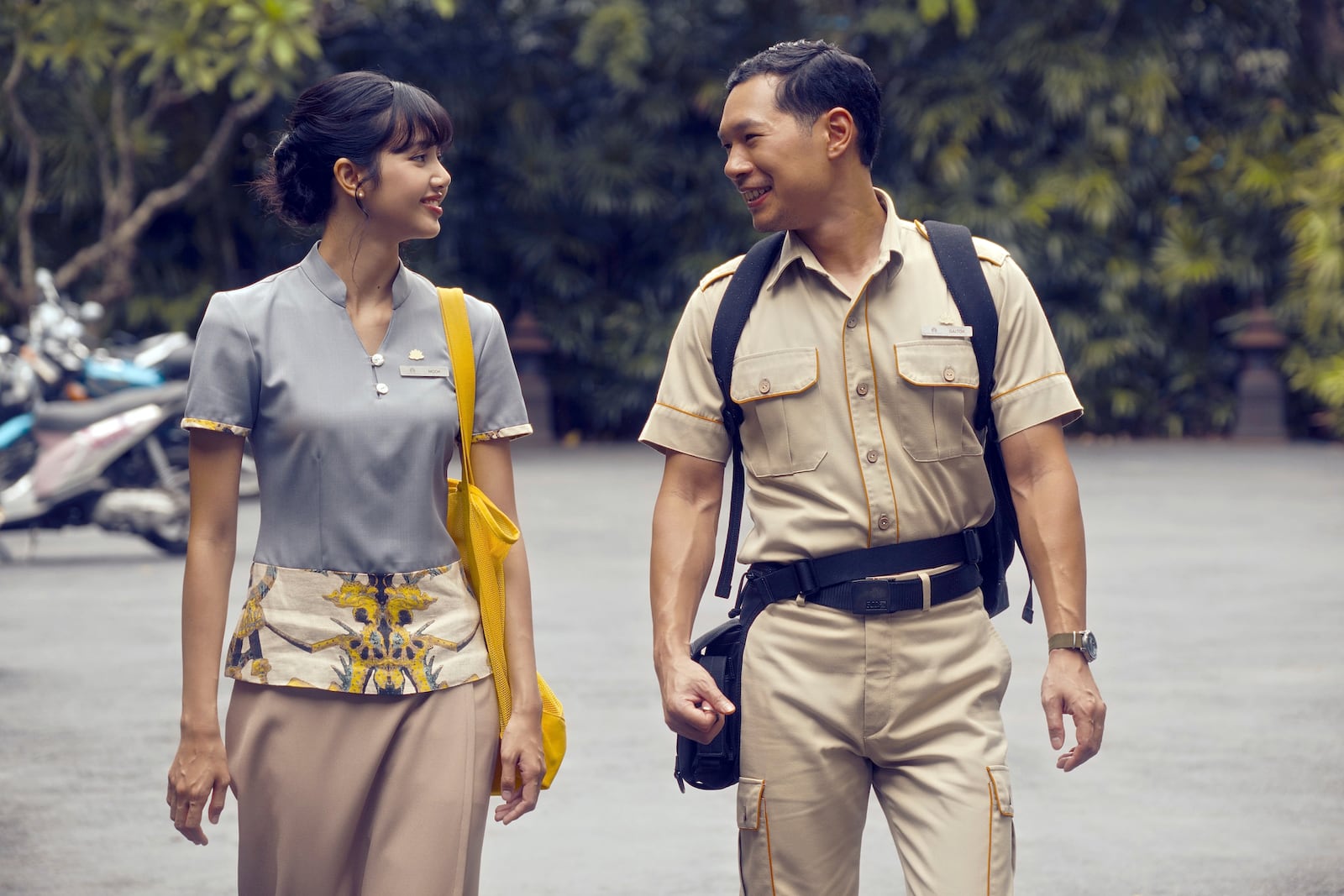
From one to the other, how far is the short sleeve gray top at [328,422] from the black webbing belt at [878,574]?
0.55 meters

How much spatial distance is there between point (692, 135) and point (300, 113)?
17.2 metres

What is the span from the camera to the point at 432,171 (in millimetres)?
3057

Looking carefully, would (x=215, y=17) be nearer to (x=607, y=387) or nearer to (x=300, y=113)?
(x=607, y=387)

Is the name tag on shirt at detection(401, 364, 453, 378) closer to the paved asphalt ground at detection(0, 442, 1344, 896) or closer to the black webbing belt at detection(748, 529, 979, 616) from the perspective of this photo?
the black webbing belt at detection(748, 529, 979, 616)

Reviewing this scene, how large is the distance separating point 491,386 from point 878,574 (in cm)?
68

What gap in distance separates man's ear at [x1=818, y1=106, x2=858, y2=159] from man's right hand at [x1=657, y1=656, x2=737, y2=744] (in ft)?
2.84

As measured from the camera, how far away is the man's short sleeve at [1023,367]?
3170 millimetres

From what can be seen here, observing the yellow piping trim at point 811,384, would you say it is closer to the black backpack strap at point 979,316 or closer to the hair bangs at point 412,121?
the black backpack strap at point 979,316

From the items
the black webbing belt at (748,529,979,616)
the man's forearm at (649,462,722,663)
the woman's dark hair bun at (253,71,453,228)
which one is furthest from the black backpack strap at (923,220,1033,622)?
the woman's dark hair bun at (253,71,453,228)

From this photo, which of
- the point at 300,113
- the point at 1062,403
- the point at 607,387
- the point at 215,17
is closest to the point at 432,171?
the point at 300,113

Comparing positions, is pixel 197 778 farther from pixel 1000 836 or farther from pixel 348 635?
pixel 1000 836

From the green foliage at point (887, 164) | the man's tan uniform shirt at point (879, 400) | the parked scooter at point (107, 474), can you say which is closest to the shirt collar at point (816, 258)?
the man's tan uniform shirt at point (879, 400)

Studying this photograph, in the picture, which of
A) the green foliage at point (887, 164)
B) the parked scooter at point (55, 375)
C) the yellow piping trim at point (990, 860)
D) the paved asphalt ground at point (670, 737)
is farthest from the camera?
the green foliage at point (887, 164)

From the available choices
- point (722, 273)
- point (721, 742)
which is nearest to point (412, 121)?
point (722, 273)
